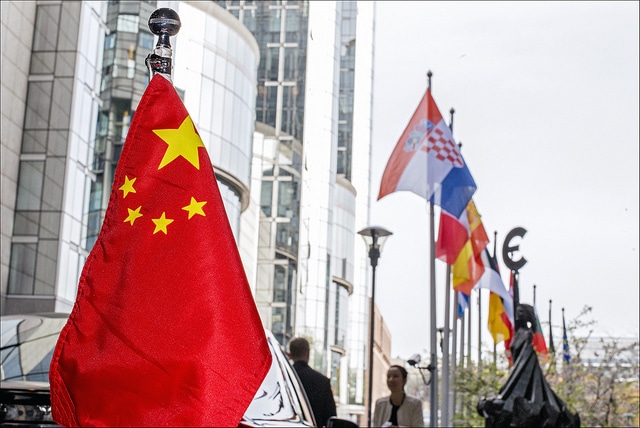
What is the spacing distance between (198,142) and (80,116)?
35341mm

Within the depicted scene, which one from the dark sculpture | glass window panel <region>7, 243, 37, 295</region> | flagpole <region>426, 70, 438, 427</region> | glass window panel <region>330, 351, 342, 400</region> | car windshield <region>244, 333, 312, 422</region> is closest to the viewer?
car windshield <region>244, 333, 312, 422</region>

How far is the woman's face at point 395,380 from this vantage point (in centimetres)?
1121

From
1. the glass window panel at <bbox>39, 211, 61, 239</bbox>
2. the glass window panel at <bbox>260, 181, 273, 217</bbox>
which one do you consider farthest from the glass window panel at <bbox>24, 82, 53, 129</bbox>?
the glass window panel at <bbox>260, 181, 273, 217</bbox>

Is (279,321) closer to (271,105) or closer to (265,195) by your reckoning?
(265,195)

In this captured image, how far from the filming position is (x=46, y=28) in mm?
39000

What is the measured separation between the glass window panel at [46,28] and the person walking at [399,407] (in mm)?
29919

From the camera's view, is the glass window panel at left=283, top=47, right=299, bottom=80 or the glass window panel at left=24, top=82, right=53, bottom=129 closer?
the glass window panel at left=24, top=82, right=53, bottom=129

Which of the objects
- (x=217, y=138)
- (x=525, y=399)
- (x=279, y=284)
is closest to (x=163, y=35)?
(x=525, y=399)

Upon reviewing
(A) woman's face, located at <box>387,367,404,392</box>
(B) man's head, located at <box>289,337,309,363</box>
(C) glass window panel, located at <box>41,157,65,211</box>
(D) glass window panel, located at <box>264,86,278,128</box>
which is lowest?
(A) woman's face, located at <box>387,367,404,392</box>

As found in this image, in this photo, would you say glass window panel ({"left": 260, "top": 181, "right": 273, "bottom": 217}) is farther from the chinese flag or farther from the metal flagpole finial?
the chinese flag

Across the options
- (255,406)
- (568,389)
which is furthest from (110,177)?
(255,406)

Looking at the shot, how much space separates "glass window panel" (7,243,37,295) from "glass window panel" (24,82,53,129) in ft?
14.4

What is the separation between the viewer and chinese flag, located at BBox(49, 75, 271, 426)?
136 inches

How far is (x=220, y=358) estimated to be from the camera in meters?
3.48
